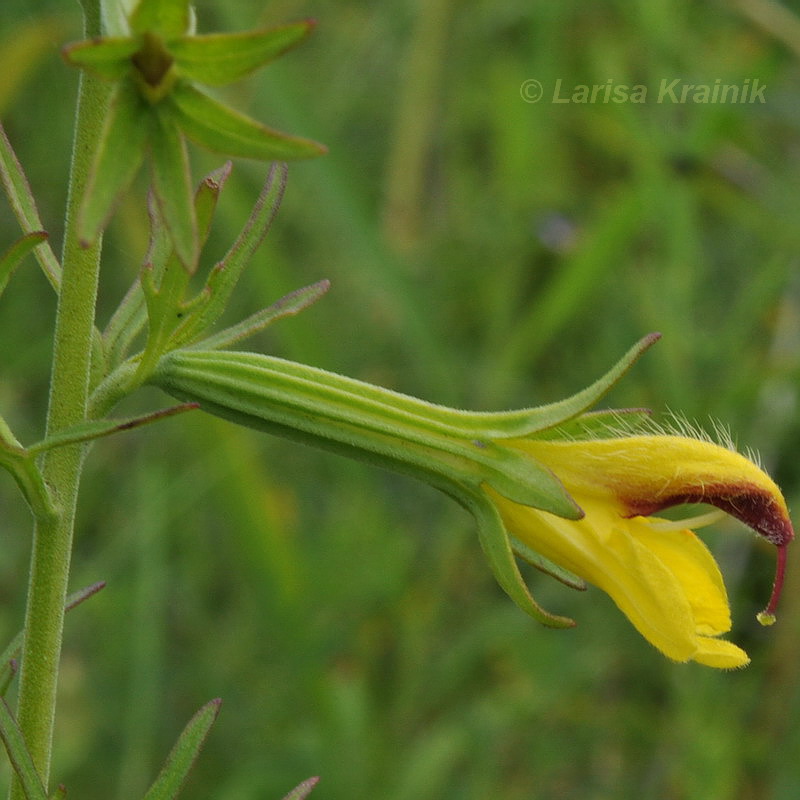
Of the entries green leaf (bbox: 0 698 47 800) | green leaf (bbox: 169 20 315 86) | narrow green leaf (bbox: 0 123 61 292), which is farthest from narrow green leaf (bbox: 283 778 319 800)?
green leaf (bbox: 169 20 315 86)

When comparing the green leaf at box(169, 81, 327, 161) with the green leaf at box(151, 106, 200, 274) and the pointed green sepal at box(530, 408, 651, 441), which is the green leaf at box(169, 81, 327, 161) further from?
the pointed green sepal at box(530, 408, 651, 441)

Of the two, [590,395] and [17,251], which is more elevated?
[17,251]

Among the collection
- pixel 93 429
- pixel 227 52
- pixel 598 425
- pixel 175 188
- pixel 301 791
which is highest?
pixel 227 52

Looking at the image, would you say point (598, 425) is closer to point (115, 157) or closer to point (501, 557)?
point (501, 557)

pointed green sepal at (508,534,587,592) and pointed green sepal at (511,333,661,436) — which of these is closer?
pointed green sepal at (511,333,661,436)

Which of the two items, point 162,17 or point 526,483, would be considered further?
point 526,483

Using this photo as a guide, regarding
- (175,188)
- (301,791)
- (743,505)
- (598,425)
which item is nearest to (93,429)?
(175,188)

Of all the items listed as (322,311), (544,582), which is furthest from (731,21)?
(544,582)
